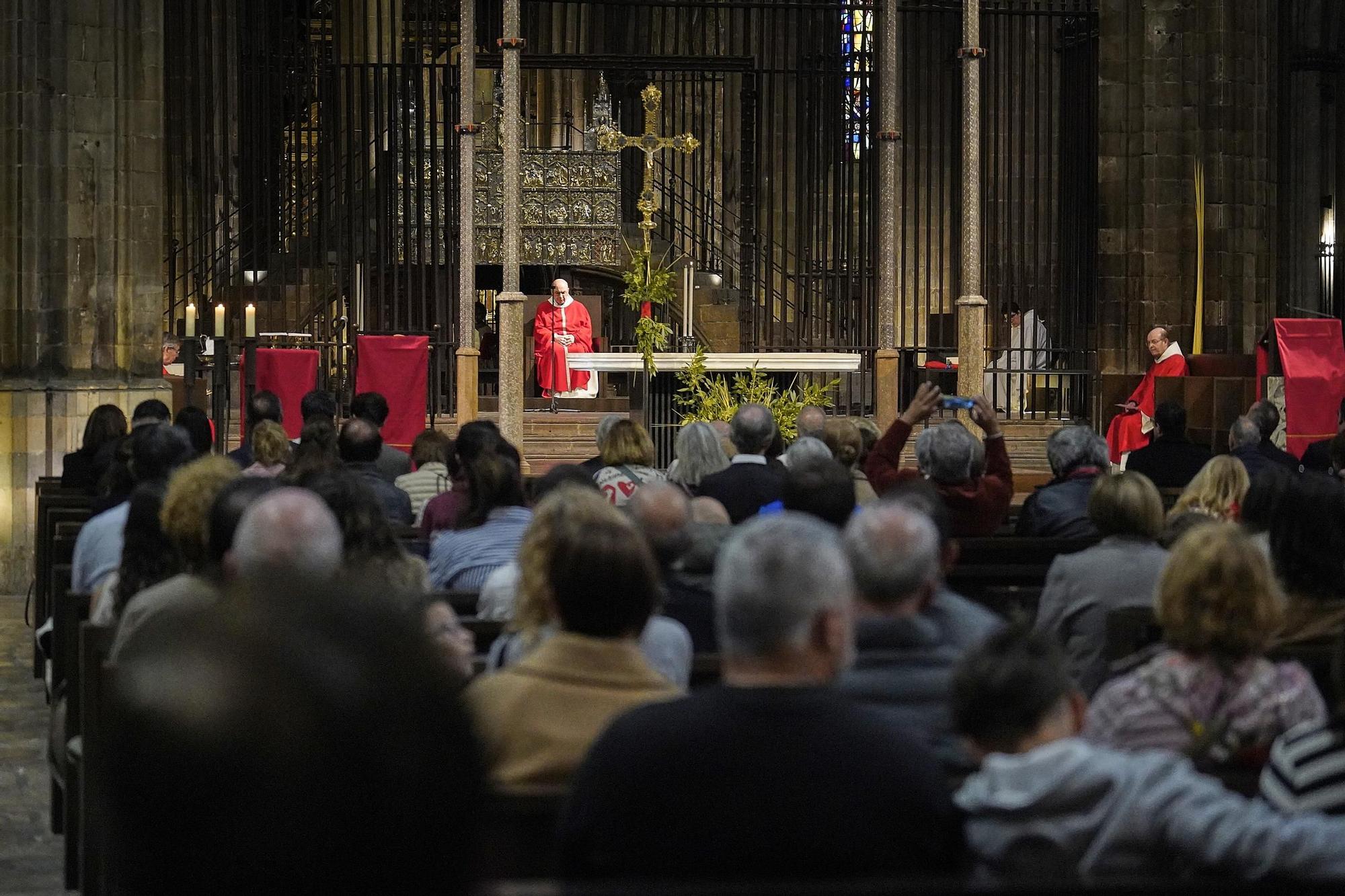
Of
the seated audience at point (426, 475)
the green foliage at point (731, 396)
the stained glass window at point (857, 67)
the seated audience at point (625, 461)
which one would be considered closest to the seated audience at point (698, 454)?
the seated audience at point (625, 461)

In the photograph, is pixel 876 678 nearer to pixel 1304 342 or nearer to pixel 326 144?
pixel 1304 342

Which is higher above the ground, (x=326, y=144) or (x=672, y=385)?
(x=326, y=144)

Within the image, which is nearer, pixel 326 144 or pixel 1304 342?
pixel 1304 342

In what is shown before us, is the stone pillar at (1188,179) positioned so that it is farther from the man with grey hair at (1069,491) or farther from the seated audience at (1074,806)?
the seated audience at (1074,806)

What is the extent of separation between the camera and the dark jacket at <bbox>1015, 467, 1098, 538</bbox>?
6809 mm

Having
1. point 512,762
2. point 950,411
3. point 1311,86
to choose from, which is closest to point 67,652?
point 512,762

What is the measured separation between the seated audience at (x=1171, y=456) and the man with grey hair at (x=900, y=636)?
17.4 feet

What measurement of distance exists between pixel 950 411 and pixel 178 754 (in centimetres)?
1499

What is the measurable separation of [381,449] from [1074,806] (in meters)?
6.11

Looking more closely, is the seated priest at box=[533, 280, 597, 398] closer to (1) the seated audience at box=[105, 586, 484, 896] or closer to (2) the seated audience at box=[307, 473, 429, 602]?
(2) the seated audience at box=[307, 473, 429, 602]

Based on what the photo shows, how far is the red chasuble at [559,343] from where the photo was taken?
1616cm

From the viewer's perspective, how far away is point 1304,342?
11648 mm

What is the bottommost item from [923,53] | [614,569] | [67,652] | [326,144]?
[67,652]

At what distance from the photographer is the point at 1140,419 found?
12.7 m
